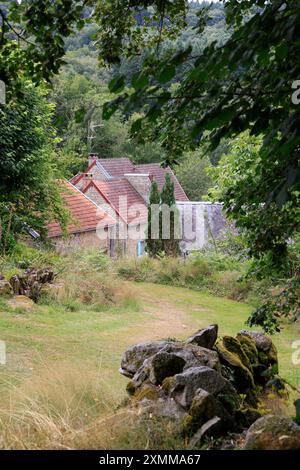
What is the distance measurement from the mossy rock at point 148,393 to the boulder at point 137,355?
2.76ft

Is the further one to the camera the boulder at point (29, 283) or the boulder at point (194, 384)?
the boulder at point (29, 283)

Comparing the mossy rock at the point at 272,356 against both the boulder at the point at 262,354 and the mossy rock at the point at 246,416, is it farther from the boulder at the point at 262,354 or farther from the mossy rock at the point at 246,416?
the mossy rock at the point at 246,416

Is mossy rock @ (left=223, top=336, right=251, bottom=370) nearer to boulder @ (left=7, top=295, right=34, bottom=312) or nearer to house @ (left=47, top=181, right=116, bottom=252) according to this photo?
boulder @ (left=7, top=295, right=34, bottom=312)

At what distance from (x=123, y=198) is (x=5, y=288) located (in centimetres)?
1881

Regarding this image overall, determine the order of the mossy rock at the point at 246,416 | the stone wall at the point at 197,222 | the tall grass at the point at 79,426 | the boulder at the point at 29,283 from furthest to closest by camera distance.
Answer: the stone wall at the point at 197,222 < the boulder at the point at 29,283 < the mossy rock at the point at 246,416 < the tall grass at the point at 79,426

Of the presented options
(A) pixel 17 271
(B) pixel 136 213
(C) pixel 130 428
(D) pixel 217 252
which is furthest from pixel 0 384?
(B) pixel 136 213

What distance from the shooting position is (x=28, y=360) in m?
8.25

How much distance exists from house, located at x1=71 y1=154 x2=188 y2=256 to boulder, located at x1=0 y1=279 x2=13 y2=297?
11949 millimetres

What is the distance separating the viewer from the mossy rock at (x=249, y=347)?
20.1 ft

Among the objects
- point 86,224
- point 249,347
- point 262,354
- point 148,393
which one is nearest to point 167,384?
point 148,393

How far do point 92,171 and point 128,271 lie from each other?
15.1m

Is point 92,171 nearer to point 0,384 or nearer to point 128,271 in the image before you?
point 128,271

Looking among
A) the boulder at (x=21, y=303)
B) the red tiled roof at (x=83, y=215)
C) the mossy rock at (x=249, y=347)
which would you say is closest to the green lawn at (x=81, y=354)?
the boulder at (x=21, y=303)
